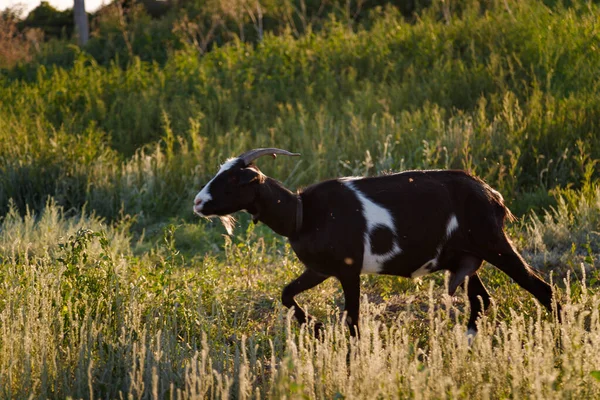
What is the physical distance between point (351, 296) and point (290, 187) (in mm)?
5037

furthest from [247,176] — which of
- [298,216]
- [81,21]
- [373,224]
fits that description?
[81,21]

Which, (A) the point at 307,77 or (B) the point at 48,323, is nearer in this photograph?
(B) the point at 48,323

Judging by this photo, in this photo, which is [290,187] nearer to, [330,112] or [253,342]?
[330,112]

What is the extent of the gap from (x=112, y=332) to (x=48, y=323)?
602 mm

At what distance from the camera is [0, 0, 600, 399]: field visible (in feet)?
13.8

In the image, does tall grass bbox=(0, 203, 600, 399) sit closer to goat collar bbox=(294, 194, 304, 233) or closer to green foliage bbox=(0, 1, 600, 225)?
goat collar bbox=(294, 194, 304, 233)

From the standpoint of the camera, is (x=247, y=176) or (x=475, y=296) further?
(x=475, y=296)

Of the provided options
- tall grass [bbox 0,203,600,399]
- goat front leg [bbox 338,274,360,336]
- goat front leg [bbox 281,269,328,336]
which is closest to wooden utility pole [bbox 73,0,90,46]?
tall grass [bbox 0,203,600,399]

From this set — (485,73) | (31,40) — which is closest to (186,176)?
(485,73)

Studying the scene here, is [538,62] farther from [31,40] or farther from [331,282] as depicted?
[31,40]

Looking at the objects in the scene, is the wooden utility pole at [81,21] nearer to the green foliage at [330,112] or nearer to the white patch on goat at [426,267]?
the green foliage at [330,112]

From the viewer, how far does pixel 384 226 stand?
5.25 metres

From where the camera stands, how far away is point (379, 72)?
13859mm

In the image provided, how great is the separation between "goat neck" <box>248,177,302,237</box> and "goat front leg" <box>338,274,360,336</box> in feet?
1.46
